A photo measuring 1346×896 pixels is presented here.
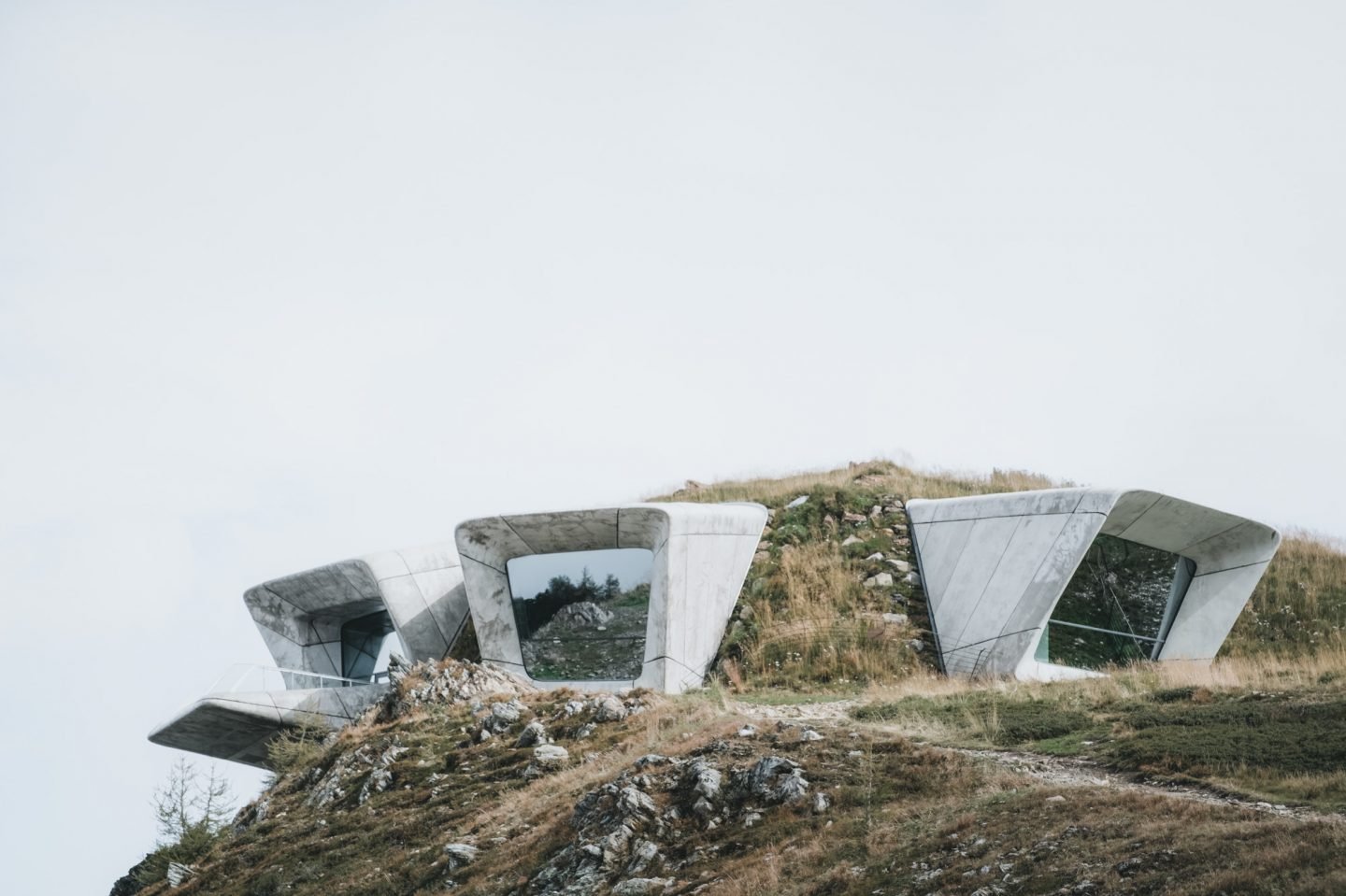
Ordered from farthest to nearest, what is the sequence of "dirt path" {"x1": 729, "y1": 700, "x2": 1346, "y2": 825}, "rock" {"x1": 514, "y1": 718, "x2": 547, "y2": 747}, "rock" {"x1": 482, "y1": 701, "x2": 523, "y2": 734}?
"rock" {"x1": 482, "y1": 701, "x2": 523, "y2": 734} < "rock" {"x1": 514, "y1": 718, "x2": 547, "y2": 747} < "dirt path" {"x1": 729, "y1": 700, "x2": 1346, "y2": 825}

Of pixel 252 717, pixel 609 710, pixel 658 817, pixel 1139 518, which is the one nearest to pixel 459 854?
pixel 658 817

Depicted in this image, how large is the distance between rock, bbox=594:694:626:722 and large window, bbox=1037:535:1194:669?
9237 mm

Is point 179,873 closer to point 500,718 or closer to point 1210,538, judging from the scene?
point 500,718

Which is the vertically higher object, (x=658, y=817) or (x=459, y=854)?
(x=658, y=817)

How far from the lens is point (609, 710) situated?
59.4ft

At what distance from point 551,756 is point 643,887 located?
6.06 meters

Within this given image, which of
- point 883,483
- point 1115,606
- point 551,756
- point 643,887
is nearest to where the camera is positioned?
point 643,887

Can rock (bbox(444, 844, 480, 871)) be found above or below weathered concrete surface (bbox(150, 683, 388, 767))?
above

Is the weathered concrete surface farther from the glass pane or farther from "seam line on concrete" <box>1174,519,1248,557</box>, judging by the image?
"seam line on concrete" <box>1174,519,1248,557</box>

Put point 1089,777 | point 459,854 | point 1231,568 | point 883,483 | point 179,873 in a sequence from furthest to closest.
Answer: point 883,483 → point 1231,568 → point 179,873 → point 459,854 → point 1089,777

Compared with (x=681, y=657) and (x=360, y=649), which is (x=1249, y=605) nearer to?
(x=681, y=657)

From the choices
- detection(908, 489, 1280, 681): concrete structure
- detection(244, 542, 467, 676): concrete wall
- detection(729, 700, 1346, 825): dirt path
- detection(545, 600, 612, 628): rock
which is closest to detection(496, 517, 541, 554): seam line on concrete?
detection(545, 600, 612, 628): rock

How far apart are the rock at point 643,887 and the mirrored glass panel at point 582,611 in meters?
12.8

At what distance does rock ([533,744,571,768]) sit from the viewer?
16.5 m
